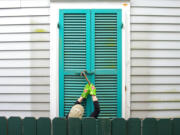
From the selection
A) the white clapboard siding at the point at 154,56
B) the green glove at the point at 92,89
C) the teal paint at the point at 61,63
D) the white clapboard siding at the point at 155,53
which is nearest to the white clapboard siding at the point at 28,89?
the teal paint at the point at 61,63

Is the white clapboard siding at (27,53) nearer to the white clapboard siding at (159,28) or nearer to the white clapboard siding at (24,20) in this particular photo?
the white clapboard siding at (24,20)

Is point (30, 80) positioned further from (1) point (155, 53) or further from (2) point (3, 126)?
(1) point (155, 53)

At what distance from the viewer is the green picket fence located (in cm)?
171

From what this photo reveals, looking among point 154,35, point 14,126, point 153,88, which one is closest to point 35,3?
point 14,126

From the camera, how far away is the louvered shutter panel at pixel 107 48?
8.11 ft

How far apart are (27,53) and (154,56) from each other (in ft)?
7.06

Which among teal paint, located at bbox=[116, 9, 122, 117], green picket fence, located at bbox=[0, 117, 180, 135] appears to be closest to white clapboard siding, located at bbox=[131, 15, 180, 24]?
teal paint, located at bbox=[116, 9, 122, 117]

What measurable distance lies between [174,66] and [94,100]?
1.47 meters

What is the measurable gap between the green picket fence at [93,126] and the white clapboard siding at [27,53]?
764 millimetres

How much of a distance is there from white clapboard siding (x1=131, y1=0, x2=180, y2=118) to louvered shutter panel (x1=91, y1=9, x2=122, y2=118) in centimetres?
25

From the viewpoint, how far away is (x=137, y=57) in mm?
2514

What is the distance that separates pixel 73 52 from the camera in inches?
98.2

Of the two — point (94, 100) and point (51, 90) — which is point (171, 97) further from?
point (51, 90)

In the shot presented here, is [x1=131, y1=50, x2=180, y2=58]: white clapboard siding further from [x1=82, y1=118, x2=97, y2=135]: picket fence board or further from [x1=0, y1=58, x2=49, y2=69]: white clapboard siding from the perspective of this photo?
[x1=0, y1=58, x2=49, y2=69]: white clapboard siding
